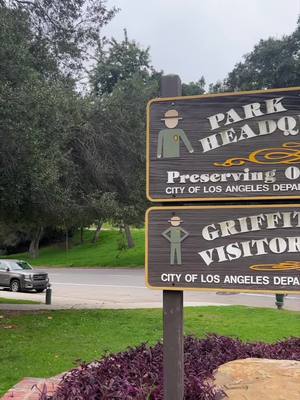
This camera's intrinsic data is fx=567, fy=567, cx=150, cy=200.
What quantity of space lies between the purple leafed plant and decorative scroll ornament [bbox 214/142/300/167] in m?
1.90

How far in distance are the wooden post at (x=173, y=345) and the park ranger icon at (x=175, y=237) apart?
289 millimetres

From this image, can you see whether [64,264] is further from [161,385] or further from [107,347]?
[161,385]

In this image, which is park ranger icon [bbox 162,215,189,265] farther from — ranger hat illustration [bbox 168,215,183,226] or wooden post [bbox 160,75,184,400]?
wooden post [bbox 160,75,184,400]

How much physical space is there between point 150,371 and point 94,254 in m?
42.1

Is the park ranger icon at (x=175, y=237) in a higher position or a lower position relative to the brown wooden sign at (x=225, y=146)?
lower

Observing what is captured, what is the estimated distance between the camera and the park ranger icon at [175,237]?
4.38 m

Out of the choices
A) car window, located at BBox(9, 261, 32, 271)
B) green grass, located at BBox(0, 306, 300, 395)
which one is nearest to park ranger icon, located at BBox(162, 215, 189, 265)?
green grass, located at BBox(0, 306, 300, 395)

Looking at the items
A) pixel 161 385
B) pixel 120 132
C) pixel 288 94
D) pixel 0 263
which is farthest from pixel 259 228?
pixel 0 263

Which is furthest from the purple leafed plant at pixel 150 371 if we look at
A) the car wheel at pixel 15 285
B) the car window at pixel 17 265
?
the car window at pixel 17 265

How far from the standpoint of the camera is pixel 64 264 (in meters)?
45.3

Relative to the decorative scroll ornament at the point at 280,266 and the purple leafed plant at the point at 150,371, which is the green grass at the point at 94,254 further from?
the decorative scroll ornament at the point at 280,266

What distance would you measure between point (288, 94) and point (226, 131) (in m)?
0.54

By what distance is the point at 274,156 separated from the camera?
428 centimetres

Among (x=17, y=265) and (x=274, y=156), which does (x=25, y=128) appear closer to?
(x=274, y=156)
